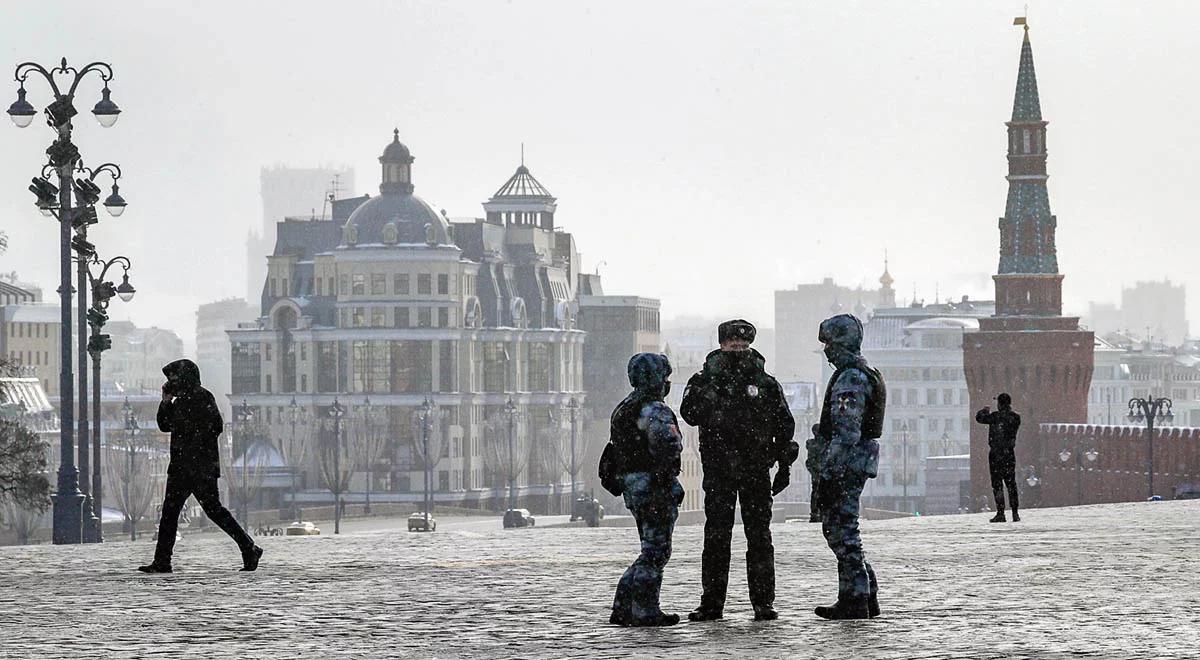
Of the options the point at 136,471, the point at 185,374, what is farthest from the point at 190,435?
the point at 136,471

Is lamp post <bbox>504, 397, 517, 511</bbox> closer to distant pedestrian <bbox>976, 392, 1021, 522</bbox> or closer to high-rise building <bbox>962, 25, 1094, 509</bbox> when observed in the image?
high-rise building <bbox>962, 25, 1094, 509</bbox>

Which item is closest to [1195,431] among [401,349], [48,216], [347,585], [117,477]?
[48,216]

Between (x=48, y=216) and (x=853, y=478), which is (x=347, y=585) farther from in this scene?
(x=48, y=216)

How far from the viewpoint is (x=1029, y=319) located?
366 ft

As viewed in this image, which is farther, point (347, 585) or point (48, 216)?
point (48, 216)

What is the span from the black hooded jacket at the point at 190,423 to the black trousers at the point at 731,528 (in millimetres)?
5776

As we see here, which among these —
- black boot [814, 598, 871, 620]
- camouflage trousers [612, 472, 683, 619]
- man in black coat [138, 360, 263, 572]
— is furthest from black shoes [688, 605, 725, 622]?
man in black coat [138, 360, 263, 572]

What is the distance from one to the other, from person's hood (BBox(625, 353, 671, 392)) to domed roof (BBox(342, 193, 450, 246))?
167875 millimetres

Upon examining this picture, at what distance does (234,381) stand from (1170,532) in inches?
6431

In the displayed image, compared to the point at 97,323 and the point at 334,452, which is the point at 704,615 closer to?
the point at 97,323

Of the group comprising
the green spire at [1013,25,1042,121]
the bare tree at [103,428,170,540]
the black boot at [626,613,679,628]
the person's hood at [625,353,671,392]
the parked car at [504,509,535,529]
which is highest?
the green spire at [1013,25,1042,121]

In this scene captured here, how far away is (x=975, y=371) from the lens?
11256 cm

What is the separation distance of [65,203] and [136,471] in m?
107

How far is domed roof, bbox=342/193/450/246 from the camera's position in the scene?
187 meters
